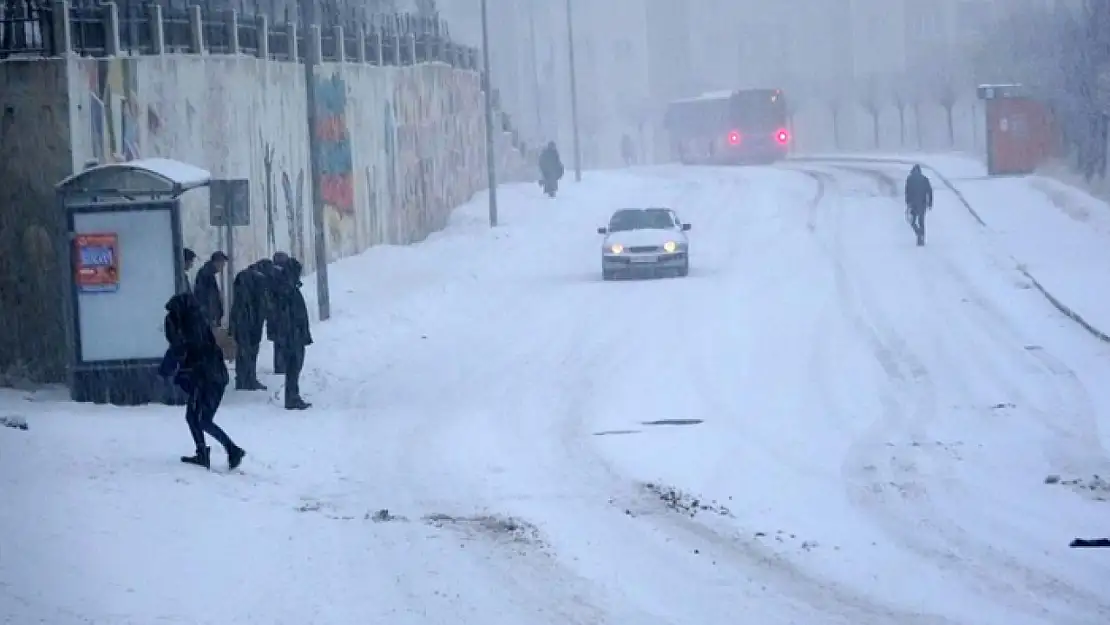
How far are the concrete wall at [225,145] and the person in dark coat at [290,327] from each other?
409cm

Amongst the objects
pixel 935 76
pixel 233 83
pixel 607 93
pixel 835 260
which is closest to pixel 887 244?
pixel 835 260

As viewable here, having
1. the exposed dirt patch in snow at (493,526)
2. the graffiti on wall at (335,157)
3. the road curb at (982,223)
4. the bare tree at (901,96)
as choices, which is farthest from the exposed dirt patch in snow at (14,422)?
the bare tree at (901,96)

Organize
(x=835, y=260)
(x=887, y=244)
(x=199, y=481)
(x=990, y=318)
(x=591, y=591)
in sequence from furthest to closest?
(x=887, y=244) < (x=835, y=260) < (x=990, y=318) < (x=199, y=481) < (x=591, y=591)

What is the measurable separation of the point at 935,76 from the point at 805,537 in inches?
3023

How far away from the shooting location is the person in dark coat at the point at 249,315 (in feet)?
63.9

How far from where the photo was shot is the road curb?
938 inches

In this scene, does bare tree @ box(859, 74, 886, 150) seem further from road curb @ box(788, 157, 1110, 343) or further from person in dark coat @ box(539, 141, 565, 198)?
person in dark coat @ box(539, 141, 565, 198)

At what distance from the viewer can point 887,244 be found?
1467 inches

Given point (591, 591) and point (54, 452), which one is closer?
point (591, 591)

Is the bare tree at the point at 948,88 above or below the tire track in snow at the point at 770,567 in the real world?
above

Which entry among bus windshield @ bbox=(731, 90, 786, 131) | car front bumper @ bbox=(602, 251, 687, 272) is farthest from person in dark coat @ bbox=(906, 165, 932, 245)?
bus windshield @ bbox=(731, 90, 786, 131)

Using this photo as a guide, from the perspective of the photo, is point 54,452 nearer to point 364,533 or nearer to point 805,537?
point 364,533

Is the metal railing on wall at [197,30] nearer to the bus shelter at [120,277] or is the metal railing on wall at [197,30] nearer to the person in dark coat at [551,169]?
the bus shelter at [120,277]

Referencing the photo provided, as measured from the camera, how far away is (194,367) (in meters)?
14.3
